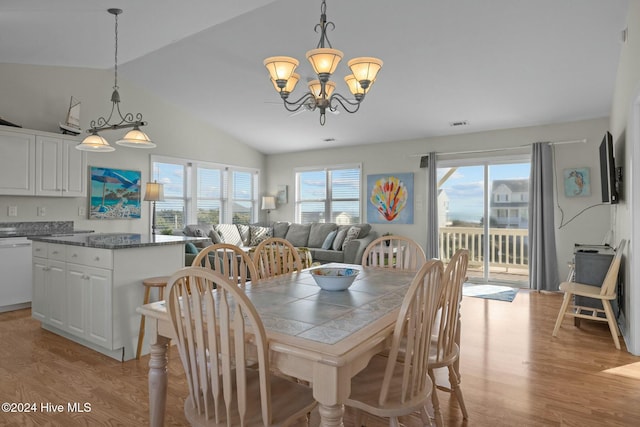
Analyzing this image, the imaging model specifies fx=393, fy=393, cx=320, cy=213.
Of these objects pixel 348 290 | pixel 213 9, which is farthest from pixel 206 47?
pixel 348 290

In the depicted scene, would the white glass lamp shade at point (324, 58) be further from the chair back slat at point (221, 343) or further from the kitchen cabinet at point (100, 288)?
the kitchen cabinet at point (100, 288)

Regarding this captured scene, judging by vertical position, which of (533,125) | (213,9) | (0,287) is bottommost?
(0,287)

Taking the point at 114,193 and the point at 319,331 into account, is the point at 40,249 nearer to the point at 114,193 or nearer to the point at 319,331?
the point at 114,193

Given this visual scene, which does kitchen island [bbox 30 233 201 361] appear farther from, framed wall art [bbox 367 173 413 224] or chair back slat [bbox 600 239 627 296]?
framed wall art [bbox 367 173 413 224]

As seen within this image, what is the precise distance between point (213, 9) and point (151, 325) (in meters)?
3.14

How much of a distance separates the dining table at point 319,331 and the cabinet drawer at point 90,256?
1453mm

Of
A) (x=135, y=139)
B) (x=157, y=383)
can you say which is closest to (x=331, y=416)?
(x=157, y=383)

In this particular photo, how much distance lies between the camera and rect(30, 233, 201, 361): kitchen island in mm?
3043

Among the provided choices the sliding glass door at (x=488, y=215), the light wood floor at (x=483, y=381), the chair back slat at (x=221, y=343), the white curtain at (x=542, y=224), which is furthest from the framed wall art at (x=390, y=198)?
the chair back slat at (x=221, y=343)

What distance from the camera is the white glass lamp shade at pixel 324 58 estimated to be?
7.79 feet

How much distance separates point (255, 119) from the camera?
6.80 m

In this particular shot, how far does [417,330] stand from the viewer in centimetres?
154

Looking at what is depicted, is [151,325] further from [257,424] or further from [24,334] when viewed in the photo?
[24,334]

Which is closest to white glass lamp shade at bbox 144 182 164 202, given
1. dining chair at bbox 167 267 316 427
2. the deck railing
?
dining chair at bbox 167 267 316 427
